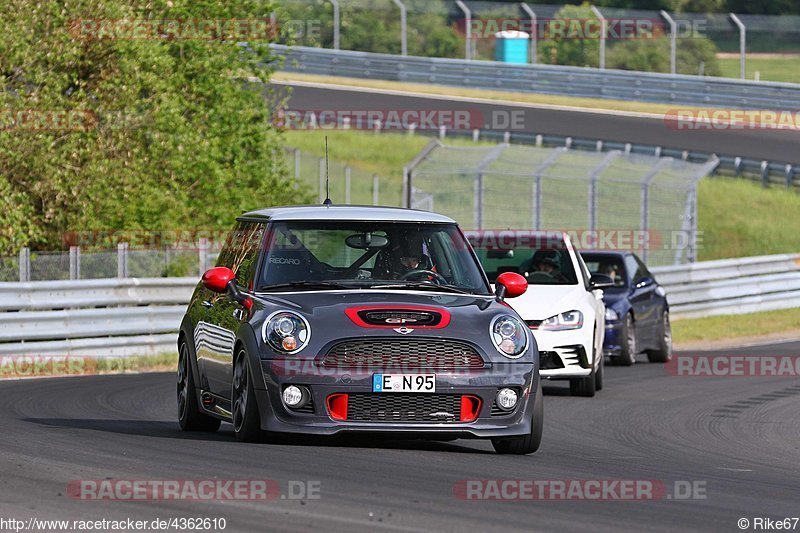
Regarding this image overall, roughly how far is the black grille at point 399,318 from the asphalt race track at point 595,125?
31.6 meters

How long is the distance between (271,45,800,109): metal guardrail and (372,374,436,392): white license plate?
32.4 metres

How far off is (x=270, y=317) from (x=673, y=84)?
3590cm

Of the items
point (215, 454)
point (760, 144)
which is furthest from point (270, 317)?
point (760, 144)

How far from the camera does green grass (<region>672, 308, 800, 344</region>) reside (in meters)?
27.1

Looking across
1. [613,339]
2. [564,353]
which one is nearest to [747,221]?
[613,339]

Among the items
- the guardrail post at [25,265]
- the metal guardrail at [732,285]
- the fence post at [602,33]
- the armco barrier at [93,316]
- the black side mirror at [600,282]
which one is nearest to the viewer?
the black side mirror at [600,282]

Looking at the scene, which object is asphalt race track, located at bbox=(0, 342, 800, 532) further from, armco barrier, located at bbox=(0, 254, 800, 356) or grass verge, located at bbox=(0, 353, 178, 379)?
armco barrier, located at bbox=(0, 254, 800, 356)

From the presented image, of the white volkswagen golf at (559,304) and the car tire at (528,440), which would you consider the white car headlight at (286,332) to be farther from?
the white volkswagen golf at (559,304)

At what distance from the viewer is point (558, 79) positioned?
47.6 metres

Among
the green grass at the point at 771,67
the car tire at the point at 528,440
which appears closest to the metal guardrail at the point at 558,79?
the green grass at the point at 771,67

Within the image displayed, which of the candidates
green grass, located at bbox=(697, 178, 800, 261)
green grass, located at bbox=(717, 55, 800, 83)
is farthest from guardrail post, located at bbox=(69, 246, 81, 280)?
green grass, located at bbox=(717, 55, 800, 83)

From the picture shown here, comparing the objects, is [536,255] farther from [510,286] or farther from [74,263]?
[510,286]

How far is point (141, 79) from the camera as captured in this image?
25.5 m

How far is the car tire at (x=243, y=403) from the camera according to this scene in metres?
10.1
